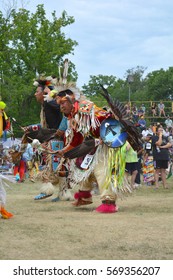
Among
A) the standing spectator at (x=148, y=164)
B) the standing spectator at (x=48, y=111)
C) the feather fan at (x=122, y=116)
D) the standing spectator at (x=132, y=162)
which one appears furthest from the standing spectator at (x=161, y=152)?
the feather fan at (x=122, y=116)

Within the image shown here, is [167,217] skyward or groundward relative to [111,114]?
groundward

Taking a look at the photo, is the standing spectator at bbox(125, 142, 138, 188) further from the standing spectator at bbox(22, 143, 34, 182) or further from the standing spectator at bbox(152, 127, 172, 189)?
the standing spectator at bbox(22, 143, 34, 182)

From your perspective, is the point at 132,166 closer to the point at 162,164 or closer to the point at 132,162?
the point at 132,162

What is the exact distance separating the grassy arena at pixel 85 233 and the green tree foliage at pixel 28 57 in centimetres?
2005

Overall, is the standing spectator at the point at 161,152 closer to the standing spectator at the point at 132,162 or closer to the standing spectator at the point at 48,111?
the standing spectator at the point at 132,162

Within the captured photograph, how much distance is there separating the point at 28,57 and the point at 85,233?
2501 cm

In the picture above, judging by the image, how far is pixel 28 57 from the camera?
3016 centimetres

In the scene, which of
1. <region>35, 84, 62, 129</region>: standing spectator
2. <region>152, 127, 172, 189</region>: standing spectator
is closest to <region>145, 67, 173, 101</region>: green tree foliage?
<region>152, 127, 172, 189</region>: standing spectator

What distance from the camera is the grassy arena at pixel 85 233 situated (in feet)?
→ 16.0

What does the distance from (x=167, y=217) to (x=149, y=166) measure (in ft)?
26.4

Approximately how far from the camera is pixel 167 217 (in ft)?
23.8

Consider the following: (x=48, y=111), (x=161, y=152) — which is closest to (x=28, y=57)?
(x=161, y=152)

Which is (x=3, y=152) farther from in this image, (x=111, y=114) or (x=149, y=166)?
(x=111, y=114)
